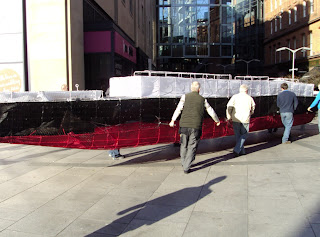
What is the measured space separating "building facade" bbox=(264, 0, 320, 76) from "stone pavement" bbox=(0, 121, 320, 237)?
3980 cm

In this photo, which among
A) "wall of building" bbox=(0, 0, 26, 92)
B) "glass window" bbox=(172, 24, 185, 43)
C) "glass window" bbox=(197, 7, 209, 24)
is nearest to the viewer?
"wall of building" bbox=(0, 0, 26, 92)

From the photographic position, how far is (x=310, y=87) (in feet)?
39.3

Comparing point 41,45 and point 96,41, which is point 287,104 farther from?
point 96,41

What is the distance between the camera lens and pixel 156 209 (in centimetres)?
421

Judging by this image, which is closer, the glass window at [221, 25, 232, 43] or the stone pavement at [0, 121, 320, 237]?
the stone pavement at [0, 121, 320, 237]

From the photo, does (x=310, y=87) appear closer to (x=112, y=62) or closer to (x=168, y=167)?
(x=168, y=167)

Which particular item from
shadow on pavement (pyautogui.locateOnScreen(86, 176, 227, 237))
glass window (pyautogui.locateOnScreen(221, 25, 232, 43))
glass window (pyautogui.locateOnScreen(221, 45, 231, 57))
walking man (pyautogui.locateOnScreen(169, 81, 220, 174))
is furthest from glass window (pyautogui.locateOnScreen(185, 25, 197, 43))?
shadow on pavement (pyautogui.locateOnScreen(86, 176, 227, 237))

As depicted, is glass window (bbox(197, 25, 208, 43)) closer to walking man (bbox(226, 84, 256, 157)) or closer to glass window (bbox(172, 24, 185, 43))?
glass window (bbox(172, 24, 185, 43))

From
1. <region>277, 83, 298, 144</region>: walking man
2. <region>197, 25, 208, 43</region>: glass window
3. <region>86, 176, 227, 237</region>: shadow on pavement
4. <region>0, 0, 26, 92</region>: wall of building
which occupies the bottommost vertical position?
<region>86, 176, 227, 237</region>: shadow on pavement

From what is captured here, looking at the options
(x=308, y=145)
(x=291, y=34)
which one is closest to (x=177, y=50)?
(x=291, y=34)

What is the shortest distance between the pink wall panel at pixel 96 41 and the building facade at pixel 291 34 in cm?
3342

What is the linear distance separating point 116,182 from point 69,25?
9.53 metres

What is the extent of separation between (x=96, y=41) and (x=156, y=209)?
12969 millimetres

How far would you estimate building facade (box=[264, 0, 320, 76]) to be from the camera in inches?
1693
